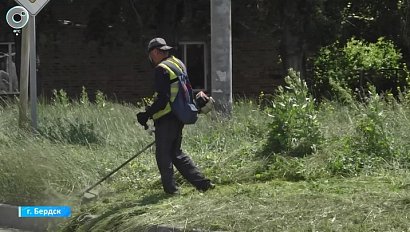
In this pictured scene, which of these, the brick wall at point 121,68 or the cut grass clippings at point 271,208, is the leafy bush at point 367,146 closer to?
the cut grass clippings at point 271,208

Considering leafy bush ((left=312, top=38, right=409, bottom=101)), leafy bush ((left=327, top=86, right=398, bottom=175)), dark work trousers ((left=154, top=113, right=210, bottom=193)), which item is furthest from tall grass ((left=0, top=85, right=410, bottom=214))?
leafy bush ((left=312, top=38, right=409, bottom=101))

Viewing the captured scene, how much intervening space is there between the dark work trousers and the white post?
3176 millimetres

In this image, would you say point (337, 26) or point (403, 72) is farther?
point (403, 72)

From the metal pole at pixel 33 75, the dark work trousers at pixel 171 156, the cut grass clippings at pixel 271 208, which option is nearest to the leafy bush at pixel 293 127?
the cut grass clippings at pixel 271 208

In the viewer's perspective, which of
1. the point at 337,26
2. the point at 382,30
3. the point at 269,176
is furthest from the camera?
the point at 382,30

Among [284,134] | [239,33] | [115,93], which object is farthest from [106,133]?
[115,93]

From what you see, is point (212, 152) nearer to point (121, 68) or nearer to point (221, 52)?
point (221, 52)

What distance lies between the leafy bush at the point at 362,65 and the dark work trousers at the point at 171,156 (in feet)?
38.4

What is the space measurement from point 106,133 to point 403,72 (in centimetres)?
1168

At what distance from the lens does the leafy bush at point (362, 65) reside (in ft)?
65.4

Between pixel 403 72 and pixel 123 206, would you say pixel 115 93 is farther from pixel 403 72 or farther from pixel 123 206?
pixel 123 206

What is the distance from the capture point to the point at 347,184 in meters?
7.57

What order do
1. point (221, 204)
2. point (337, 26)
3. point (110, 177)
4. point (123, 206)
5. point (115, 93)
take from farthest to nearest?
point (115, 93), point (337, 26), point (110, 177), point (123, 206), point (221, 204)

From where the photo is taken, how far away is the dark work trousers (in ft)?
24.8
